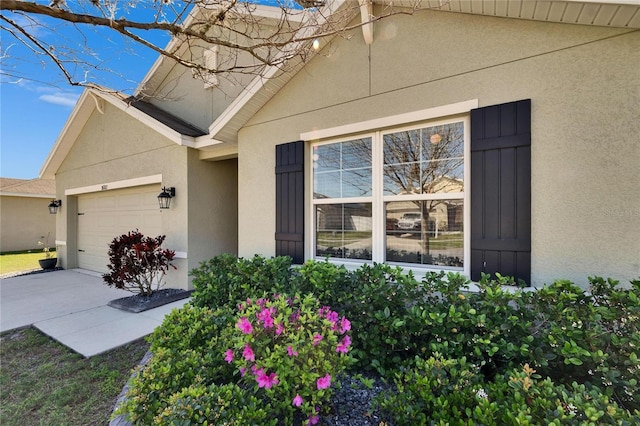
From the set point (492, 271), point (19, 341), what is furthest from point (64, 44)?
point (492, 271)

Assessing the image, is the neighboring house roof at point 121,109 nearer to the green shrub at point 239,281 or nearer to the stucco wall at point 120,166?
the stucco wall at point 120,166

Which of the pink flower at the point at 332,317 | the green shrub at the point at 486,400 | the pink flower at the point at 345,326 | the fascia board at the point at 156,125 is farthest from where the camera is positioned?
the fascia board at the point at 156,125

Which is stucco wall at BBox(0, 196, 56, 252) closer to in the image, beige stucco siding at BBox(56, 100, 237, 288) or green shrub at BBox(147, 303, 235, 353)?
beige stucco siding at BBox(56, 100, 237, 288)

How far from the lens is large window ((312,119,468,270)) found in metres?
4.05

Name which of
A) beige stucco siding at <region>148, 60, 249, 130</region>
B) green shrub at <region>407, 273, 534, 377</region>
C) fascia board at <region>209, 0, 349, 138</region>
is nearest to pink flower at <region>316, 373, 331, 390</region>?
green shrub at <region>407, 273, 534, 377</region>

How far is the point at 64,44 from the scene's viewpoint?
3.97 m

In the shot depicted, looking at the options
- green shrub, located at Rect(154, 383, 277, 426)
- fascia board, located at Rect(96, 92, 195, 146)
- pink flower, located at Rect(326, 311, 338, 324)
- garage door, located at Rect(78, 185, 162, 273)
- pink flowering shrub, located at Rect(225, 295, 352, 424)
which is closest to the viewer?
green shrub, located at Rect(154, 383, 277, 426)

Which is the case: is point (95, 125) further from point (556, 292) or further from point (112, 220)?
point (556, 292)

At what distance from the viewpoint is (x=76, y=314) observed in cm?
583

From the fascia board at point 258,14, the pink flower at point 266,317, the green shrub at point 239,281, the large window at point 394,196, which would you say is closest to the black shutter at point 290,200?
the large window at point 394,196

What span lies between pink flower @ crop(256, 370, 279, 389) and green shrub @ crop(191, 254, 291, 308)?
5.55 feet

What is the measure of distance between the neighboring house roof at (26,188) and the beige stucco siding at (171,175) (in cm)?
1018

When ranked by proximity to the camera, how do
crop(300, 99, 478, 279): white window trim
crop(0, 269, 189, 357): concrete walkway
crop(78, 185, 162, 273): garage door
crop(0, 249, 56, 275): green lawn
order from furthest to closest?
1. crop(0, 249, 56, 275): green lawn
2. crop(78, 185, 162, 273): garage door
3. crop(0, 269, 189, 357): concrete walkway
4. crop(300, 99, 478, 279): white window trim

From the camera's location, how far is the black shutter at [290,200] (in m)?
5.09
